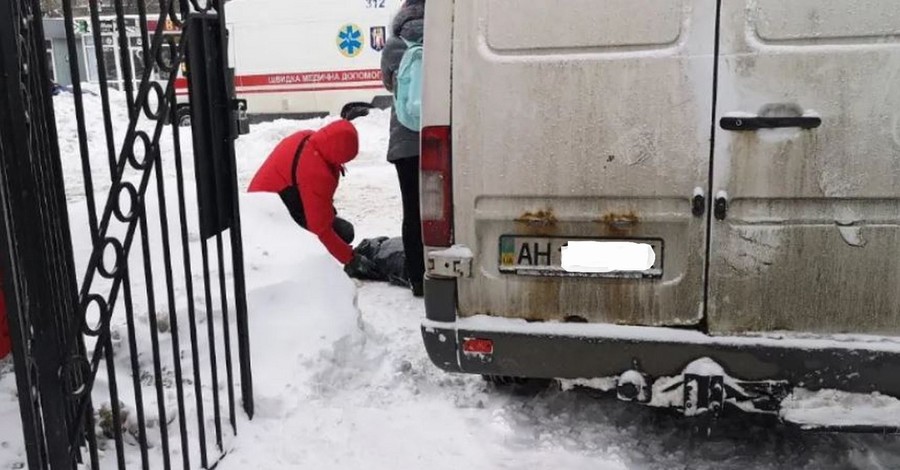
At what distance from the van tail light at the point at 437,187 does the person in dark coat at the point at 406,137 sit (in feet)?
5.95

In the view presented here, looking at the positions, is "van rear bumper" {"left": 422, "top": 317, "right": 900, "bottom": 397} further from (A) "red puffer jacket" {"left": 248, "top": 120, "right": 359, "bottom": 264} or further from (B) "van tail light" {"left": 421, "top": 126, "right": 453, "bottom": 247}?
(A) "red puffer jacket" {"left": 248, "top": 120, "right": 359, "bottom": 264}


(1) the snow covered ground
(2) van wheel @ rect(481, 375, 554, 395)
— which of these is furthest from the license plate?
(2) van wheel @ rect(481, 375, 554, 395)

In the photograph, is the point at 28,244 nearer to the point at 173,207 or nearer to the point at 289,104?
the point at 173,207

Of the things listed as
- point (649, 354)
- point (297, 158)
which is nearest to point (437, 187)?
point (649, 354)

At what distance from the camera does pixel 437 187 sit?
3061 mm

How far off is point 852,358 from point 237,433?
2390 mm

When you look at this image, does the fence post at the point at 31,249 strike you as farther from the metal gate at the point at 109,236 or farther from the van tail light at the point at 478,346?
the van tail light at the point at 478,346

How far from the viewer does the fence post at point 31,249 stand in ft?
7.05

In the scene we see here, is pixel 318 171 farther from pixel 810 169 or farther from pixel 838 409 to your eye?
pixel 838 409

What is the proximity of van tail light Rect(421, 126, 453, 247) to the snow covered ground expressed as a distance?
0.95m

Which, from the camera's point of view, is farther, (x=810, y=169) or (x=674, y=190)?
(x=674, y=190)

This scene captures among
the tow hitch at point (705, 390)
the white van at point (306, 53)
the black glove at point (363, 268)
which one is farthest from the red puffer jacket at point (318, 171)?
the white van at point (306, 53)

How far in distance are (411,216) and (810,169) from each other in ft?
A: 9.57

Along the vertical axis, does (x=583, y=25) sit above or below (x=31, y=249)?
above
